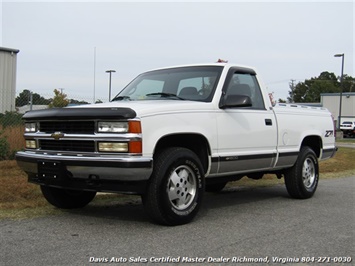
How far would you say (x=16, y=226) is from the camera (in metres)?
4.92

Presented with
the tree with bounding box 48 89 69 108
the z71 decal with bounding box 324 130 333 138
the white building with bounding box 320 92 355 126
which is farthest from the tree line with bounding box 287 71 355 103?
the z71 decal with bounding box 324 130 333 138

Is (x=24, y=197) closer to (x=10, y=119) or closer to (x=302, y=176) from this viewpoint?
(x=302, y=176)

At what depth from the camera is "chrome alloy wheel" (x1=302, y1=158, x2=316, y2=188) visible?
23.5ft

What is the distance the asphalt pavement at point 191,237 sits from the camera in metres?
3.84

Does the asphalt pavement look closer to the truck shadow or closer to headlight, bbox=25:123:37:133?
the truck shadow

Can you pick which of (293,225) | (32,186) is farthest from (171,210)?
(32,186)

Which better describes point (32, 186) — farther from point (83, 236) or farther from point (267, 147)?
point (267, 147)

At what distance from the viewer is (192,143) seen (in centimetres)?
539

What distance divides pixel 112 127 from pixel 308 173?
4.13m

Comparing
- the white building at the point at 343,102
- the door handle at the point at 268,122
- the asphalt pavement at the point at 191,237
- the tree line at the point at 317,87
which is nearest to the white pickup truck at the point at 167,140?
the door handle at the point at 268,122

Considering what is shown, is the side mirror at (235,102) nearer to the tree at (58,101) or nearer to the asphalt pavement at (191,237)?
the asphalt pavement at (191,237)

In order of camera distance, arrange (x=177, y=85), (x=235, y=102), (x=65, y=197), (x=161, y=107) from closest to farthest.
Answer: (x=161, y=107) → (x=235, y=102) → (x=65, y=197) → (x=177, y=85)

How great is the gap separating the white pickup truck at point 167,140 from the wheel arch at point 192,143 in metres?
0.01

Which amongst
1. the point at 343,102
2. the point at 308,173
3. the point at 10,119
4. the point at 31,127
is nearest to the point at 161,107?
the point at 31,127
